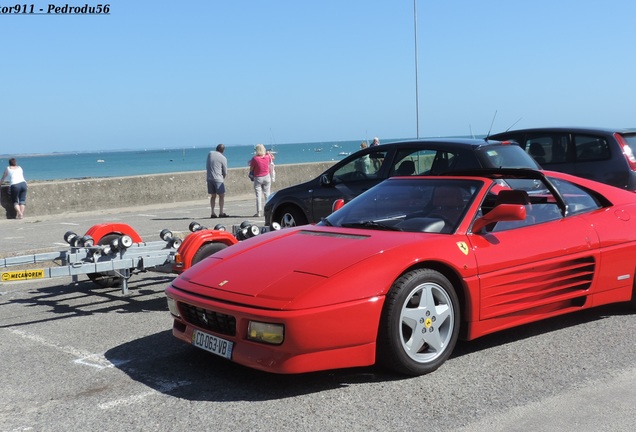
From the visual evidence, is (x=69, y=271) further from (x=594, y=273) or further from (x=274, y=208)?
(x=274, y=208)

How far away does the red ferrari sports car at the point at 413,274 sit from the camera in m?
4.52

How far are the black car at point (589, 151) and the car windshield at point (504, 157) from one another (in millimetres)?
1772

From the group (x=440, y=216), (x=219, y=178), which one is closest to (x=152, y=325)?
(x=440, y=216)

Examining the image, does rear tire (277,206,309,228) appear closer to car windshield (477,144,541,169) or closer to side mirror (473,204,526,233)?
car windshield (477,144,541,169)

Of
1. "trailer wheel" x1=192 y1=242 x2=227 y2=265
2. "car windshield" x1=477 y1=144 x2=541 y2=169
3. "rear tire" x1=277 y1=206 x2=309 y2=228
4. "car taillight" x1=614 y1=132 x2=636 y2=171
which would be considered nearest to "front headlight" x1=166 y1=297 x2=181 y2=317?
"trailer wheel" x1=192 y1=242 x2=227 y2=265

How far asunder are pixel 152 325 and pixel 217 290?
1.75 m

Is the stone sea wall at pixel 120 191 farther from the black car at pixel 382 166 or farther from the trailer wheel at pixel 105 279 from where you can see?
the trailer wheel at pixel 105 279

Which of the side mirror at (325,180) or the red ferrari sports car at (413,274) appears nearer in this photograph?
the red ferrari sports car at (413,274)

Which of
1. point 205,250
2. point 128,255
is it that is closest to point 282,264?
point 205,250

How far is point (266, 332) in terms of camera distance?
4484 mm

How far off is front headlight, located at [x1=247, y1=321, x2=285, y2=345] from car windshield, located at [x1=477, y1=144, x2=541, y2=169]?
5.40 meters

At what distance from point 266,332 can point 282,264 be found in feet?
2.09

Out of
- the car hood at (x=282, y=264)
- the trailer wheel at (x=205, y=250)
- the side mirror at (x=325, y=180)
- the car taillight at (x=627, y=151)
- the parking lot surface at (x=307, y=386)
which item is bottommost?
the parking lot surface at (x=307, y=386)

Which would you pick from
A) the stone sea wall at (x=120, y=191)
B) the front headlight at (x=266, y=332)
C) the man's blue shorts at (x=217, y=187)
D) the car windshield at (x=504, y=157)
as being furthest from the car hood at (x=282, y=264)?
the stone sea wall at (x=120, y=191)
